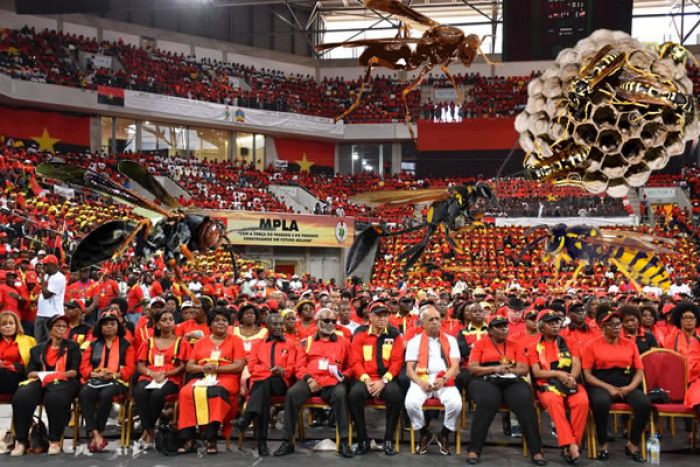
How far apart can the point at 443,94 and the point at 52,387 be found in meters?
29.9

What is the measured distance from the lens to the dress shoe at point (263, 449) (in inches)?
260

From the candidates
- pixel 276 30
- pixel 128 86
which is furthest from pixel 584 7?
pixel 276 30

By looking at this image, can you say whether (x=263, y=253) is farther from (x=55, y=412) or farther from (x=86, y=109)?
(x=55, y=412)

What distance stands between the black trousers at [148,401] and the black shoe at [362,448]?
5.85 feet

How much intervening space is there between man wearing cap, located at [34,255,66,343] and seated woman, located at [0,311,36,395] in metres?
2.60

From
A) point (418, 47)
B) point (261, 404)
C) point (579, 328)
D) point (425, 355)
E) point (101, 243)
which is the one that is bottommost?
point (261, 404)

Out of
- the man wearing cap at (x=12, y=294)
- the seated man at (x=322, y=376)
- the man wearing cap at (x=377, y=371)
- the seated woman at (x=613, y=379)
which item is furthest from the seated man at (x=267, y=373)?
the man wearing cap at (x=12, y=294)

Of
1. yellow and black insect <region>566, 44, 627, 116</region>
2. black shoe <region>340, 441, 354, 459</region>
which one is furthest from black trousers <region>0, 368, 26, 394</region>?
yellow and black insect <region>566, 44, 627, 116</region>

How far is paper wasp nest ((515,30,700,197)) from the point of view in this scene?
194cm

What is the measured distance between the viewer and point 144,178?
17.5 ft

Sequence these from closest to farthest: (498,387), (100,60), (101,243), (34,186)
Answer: (101,243), (498,387), (34,186), (100,60)

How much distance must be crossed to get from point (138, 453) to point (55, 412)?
0.81m

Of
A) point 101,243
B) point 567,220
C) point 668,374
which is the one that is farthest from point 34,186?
point 668,374

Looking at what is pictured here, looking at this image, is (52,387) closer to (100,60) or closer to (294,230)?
(294,230)
